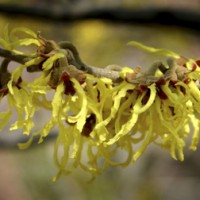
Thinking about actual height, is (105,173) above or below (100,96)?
below

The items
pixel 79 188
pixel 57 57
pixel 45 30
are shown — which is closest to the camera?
pixel 57 57

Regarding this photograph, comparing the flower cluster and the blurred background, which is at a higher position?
the flower cluster

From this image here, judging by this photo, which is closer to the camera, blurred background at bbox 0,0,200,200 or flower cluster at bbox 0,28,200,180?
flower cluster at bbox 0,28,200,180

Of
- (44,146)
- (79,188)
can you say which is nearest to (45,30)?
(44,146)

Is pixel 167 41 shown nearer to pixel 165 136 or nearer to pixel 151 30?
pixel 151 30

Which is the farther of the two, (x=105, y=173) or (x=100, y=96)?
(x=105, y=173)
